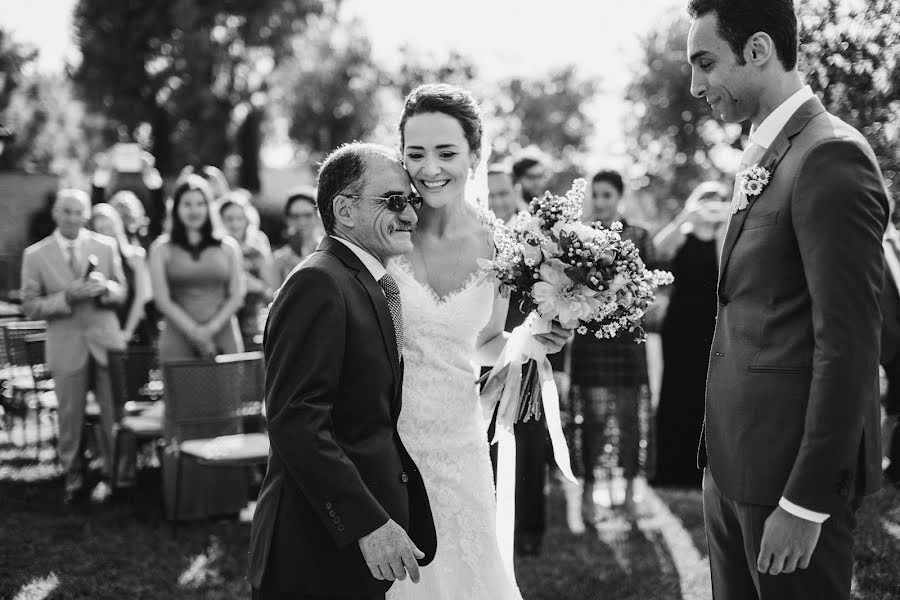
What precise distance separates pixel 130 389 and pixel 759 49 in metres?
6.20

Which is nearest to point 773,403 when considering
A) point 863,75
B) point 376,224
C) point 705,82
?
point 705,82

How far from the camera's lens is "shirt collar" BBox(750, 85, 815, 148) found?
8.29 feet

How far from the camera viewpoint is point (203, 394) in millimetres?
6367

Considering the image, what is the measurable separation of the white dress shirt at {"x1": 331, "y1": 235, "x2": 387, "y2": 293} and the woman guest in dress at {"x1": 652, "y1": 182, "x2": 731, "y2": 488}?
4.92m

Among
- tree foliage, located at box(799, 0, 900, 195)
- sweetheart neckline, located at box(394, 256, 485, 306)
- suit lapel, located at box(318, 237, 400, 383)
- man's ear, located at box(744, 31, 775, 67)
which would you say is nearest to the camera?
man's ear, located at box(744, 31, 775, 67)

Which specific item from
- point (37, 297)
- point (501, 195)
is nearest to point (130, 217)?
point (37, 297)

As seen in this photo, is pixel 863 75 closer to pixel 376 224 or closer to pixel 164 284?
pixel 376 224

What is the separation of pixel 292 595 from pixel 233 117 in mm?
34837

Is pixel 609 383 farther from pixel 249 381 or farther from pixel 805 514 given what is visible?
pixel 805 514

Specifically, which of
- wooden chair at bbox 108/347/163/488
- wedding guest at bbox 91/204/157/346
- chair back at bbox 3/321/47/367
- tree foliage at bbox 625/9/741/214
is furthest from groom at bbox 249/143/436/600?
tree foliage at bbox 625/9/741/214

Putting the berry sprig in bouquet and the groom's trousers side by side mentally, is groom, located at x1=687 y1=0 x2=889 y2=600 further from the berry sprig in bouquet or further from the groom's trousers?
the berry sprig in bouquet

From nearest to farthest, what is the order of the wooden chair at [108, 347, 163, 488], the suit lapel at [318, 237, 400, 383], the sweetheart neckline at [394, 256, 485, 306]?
the suit lapel at [318, 237, 400, 383]
the sweetheart neckline at [394, 256, 485, 306]
the wooden chair at [108, 347, 163, 488]

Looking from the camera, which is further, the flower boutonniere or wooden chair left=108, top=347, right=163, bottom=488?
wooden chair left=108, top=347, right=163, bottom=488

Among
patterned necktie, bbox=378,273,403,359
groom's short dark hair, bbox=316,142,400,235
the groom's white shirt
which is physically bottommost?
patterned necktie, bbox=378,273,403,359
